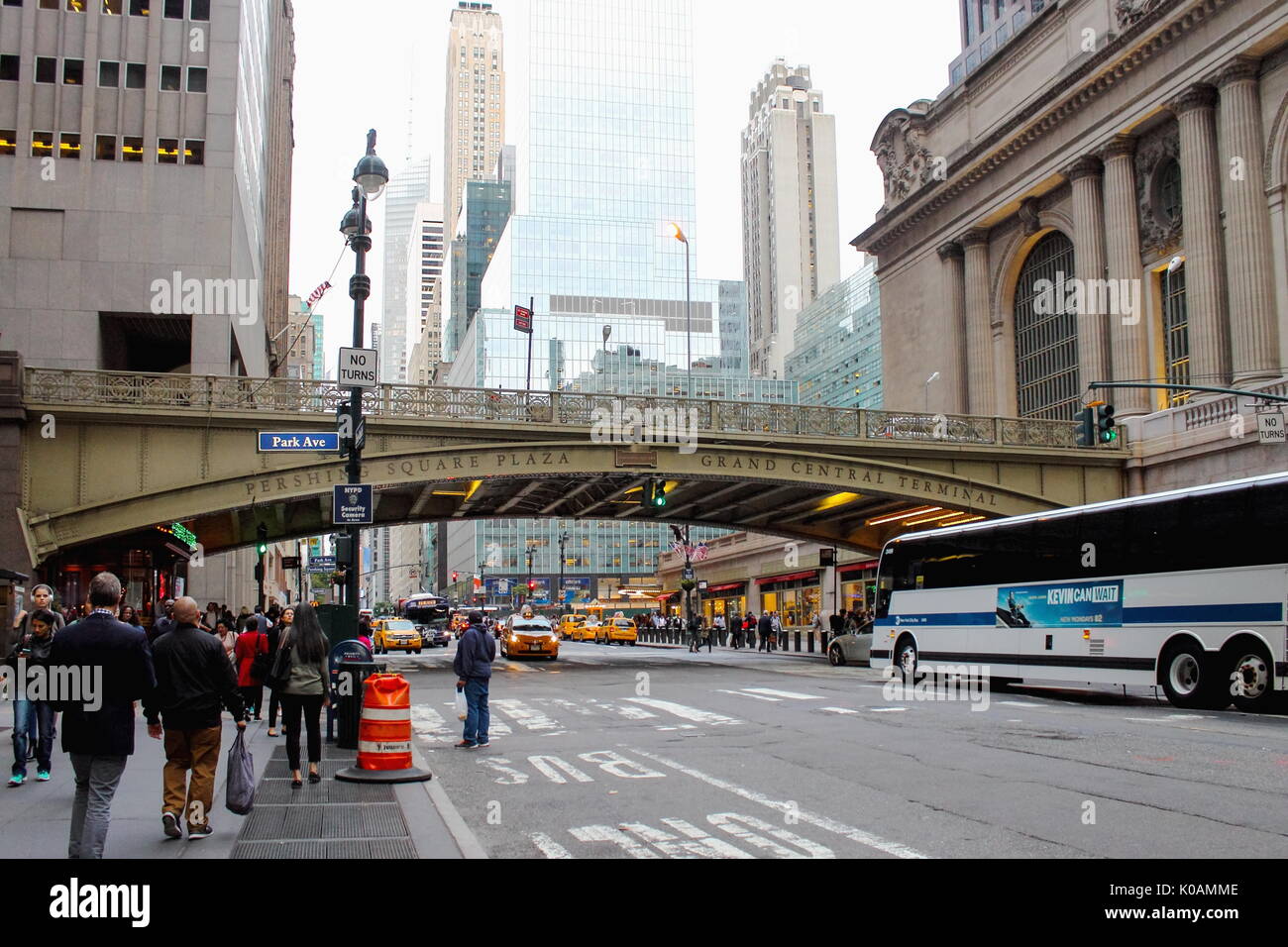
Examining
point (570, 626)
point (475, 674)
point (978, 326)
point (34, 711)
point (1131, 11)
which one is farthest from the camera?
point (570, 626)

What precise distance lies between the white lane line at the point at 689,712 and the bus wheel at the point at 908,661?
7.52 metres

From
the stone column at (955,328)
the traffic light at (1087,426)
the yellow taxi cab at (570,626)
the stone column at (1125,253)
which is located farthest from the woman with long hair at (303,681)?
the yellow taxi cab at (570,626)

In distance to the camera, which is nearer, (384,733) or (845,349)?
(384,733)

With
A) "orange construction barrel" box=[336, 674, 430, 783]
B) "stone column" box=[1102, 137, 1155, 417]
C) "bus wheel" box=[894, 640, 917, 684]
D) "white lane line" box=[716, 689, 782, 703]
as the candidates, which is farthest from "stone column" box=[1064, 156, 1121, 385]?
"orange construction barrel" box=[336, 674, 430, 783]

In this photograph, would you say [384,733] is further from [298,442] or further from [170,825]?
[298,442]

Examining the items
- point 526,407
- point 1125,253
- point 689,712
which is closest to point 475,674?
point 689,712

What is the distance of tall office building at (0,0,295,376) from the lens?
4044 cm

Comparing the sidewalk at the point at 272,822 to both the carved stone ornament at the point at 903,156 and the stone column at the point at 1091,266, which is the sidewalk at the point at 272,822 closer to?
the stone column at the point at 1091,266

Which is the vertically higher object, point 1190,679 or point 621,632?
point 1190,679

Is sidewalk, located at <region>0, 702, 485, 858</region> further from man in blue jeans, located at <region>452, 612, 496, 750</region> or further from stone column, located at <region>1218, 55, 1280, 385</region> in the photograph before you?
stone column, located at <region>1218, 55, 1280, 385</region>

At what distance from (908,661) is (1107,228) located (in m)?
25.8

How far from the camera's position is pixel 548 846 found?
26.9 ft
